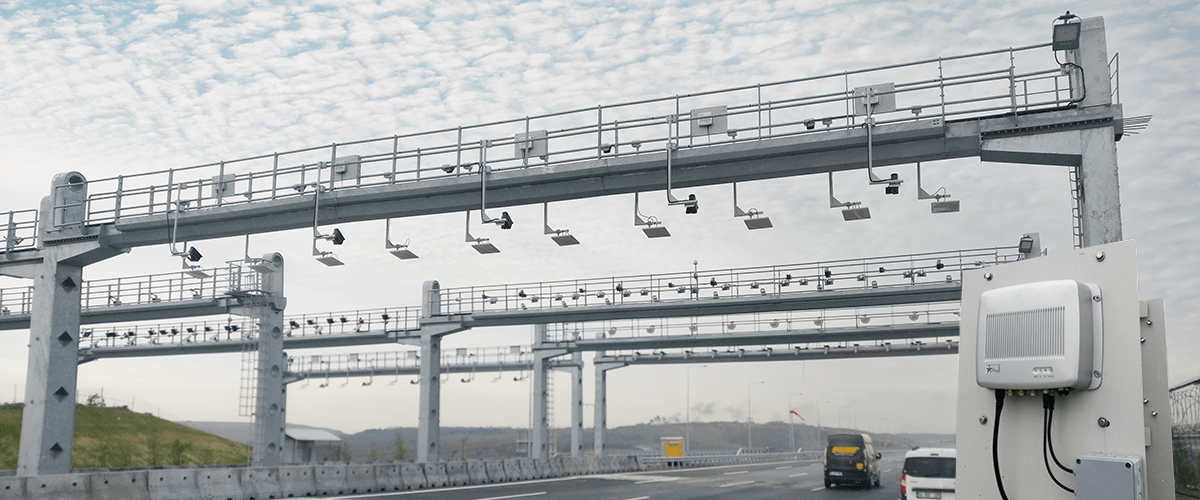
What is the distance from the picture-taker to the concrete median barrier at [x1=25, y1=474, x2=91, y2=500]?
18234 millimetres

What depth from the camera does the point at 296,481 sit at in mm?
25078

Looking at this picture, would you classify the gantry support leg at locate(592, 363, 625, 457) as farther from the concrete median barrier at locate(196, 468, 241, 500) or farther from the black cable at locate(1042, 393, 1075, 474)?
the black cable at locate(1042, 393, 1075, 474)

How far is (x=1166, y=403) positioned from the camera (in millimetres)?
5406

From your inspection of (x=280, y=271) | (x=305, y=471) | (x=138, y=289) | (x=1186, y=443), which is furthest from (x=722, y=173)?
(x=138, y=289)

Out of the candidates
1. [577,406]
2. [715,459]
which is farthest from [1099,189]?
[715,459]

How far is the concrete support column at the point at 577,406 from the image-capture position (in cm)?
5547

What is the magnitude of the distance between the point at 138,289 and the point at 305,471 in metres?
21.6

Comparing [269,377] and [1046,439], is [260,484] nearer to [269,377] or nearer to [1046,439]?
[269,377]

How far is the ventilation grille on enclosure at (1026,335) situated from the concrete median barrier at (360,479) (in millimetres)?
23419

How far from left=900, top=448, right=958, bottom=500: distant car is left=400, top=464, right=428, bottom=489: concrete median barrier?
602 inches

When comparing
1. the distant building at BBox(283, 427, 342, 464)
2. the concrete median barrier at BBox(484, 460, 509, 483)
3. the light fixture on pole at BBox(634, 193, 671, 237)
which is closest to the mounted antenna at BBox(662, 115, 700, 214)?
the light fixture on pole at BBox(634, 193, 671, 237)

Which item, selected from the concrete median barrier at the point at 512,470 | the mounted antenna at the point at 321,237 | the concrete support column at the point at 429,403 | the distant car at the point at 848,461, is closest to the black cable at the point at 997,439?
the mounted antenna at the point at 321,237

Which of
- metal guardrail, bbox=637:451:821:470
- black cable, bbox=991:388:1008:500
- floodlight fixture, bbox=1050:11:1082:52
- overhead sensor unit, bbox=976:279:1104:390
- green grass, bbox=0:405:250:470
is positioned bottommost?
metal guardrail, bbox=637:451:821:470

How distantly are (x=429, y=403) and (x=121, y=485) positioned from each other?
2114 centimetres
